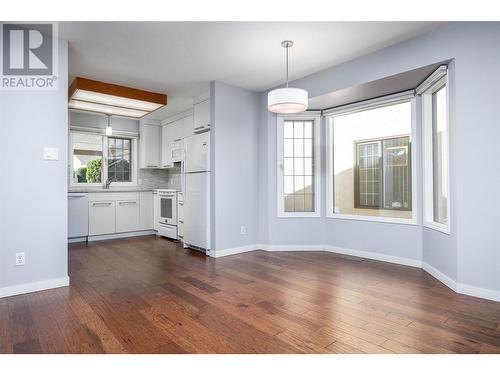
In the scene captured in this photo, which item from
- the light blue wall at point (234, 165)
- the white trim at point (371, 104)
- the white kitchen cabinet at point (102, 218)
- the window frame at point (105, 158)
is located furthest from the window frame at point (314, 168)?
the window frame at point (105, 158)

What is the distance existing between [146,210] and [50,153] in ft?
10.6

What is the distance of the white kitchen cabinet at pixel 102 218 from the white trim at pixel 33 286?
256cm

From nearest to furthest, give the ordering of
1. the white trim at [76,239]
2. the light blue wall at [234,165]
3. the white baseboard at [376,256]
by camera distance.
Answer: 1. the white baseboard at [376,256]
2. the light blue wall at [234,165]
3. the white trim at [76,239]

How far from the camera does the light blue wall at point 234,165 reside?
13.6 feet

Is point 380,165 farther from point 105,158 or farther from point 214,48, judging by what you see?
point 105,158

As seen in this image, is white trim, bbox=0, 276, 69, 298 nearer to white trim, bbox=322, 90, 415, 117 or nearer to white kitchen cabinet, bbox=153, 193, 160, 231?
white kitchen cabinet, bbox=153, 193, 160, 231

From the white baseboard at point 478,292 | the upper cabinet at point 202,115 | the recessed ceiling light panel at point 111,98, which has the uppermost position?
the recessed ceiling light panel at point 111,98

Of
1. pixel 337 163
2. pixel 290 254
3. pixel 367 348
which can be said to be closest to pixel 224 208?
pixel 290 254

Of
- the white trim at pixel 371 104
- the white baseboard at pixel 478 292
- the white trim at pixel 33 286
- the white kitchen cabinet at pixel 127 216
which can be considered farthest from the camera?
the white kitchen cabinet at pixel 127 216

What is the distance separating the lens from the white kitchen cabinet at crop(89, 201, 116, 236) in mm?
5238

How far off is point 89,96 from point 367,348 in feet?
14.7

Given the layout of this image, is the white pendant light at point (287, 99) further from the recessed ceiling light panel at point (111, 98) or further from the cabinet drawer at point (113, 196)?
the cabinet drawer at point (113, 196)

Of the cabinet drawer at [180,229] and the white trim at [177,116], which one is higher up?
the white trim at [177,116]

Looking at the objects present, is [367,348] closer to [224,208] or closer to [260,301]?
[260,301]
